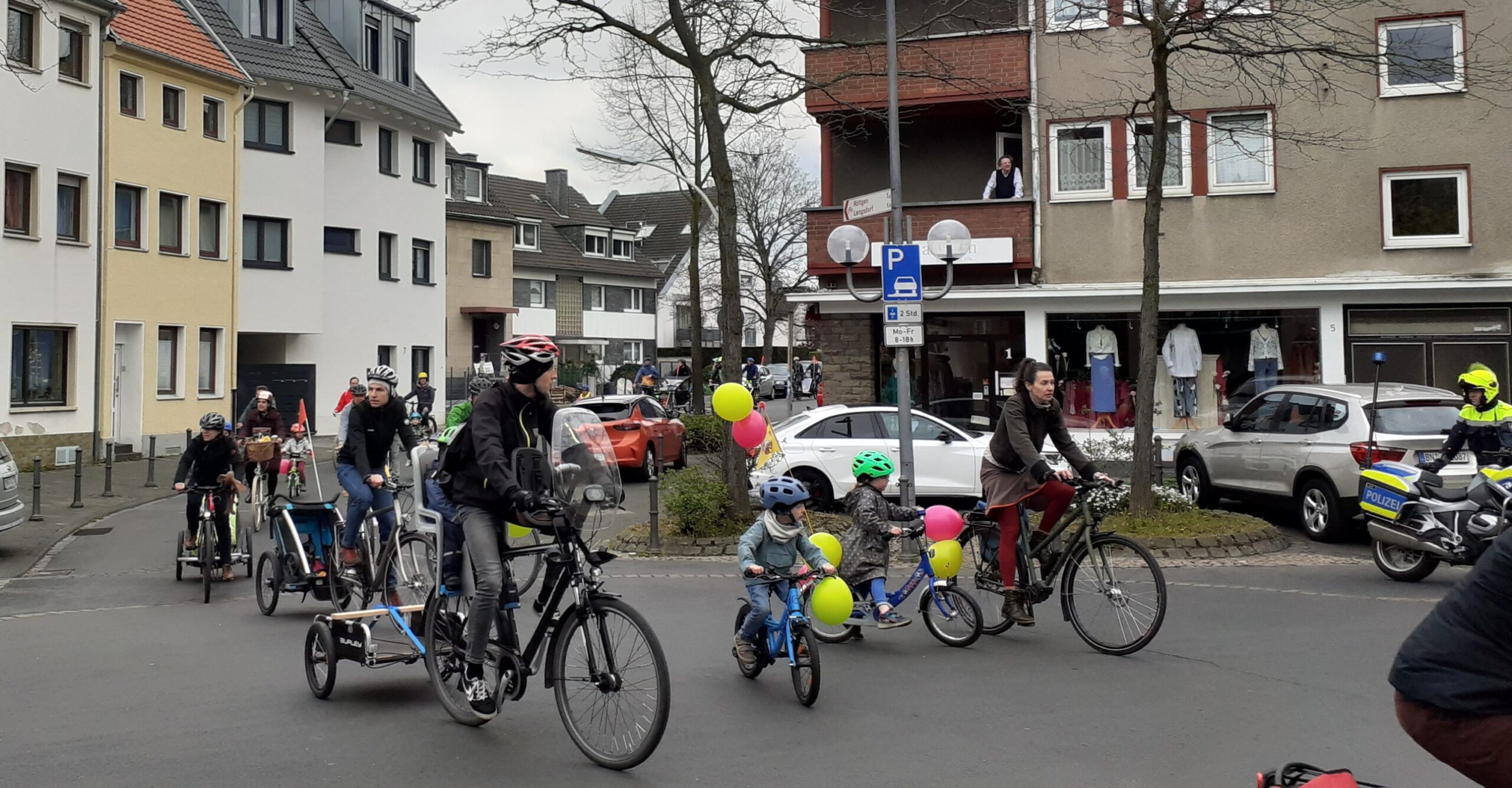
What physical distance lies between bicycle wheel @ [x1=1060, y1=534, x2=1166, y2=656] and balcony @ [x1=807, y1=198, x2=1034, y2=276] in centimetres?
1427

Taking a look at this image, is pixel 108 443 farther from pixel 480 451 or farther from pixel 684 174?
pixel 480 451

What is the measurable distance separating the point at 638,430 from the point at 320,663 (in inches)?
592

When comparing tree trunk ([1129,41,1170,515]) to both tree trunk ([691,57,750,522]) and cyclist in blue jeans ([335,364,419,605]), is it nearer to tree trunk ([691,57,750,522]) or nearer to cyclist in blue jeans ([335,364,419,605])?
tree trunk ([691,57,750,522])

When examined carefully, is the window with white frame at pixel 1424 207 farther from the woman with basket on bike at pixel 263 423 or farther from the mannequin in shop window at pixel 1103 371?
the woman with basket on bike at pixel 263 423

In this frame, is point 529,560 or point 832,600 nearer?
point 529,560

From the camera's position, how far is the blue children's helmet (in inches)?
291

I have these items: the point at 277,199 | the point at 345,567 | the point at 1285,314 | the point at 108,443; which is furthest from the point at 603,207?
the point at 345,567

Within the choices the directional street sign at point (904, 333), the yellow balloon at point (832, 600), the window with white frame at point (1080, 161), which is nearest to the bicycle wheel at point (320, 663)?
the yellow balloon at point (832, 600)

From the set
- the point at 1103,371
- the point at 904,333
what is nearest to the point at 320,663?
the point at 904,333

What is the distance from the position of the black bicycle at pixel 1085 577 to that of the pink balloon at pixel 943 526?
209 millimetres

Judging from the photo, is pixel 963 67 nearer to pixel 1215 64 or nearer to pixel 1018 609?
pixel 1215 64

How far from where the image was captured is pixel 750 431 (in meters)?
12.0

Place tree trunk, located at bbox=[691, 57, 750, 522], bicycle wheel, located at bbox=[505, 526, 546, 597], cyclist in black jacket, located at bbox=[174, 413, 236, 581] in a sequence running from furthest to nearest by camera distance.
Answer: tree trunk, located at bbox=[691, 57, 750, 522], cyclist in black jacket, located at bbox=[174, 413, 236, 581], bicycle wheel, located at bbox=[505, 526, 546, 597]

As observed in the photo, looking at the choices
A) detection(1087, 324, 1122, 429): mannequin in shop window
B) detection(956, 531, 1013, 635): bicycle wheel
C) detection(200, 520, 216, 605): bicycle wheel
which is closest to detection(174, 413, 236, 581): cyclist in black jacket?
detection(200, 520, 216, 605): bicycle wheel
